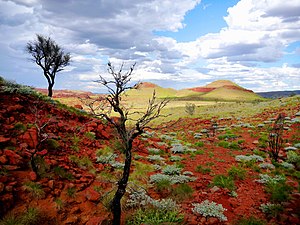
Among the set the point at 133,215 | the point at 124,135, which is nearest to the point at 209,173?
the point at 133,215

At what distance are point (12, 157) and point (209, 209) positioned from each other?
22.1ft

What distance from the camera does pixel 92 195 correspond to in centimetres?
723

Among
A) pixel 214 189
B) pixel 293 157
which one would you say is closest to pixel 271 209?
pixel 214 189

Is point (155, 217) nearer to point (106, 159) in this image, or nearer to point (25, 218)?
point (25, 218)

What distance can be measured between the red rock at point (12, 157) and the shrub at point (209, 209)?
19.9 ft

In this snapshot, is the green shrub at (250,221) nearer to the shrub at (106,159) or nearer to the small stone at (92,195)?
the small stone at (92,195)

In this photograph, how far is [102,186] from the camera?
26.8 ft

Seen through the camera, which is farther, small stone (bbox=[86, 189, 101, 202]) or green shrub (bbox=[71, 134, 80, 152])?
green shrub (bbox=[71, 134, 80, 152])

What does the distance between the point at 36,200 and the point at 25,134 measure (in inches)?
130

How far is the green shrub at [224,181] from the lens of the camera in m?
8.96

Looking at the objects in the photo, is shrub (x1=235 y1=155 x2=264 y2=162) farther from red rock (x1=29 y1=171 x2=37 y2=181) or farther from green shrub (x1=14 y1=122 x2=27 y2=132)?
green shrub (x1=14 y1=122 x2=27 y2=132)

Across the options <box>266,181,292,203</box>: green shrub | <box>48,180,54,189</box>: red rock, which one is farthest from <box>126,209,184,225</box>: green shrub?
<box>266,181,292,203</box>: green shrub

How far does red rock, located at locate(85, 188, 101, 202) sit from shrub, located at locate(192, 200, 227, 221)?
3122mm

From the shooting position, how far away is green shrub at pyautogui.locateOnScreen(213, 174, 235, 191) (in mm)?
8962
